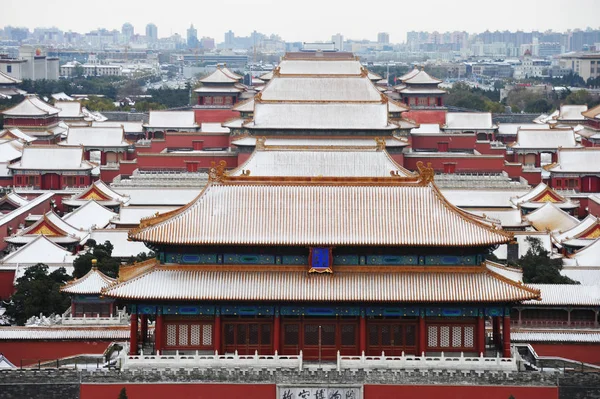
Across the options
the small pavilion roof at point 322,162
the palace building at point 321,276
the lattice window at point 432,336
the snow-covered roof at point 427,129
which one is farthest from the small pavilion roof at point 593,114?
the lattice window at point 432,336

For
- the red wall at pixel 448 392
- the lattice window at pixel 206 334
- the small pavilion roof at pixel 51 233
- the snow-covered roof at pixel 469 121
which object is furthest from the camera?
the snow-covered roof at pixel 469 121

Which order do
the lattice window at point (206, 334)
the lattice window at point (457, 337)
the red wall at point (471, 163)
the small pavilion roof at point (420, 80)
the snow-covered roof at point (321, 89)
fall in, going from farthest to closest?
1. the small pavilion roof at point (420, 80)
2. the red wall at point (471, 163)
3. the snow-covered roof at point (321, 89)
4. the lattice window at point (206, 334)
5. the lattice window at point (457, 337)

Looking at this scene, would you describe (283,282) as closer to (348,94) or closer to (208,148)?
(348,94)

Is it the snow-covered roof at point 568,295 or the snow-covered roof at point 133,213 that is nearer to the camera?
the snow-covered roof at point 568,295

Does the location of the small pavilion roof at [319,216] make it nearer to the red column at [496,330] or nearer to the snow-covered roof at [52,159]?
the red column at [496,330]

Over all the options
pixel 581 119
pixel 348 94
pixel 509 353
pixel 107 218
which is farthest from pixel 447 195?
pixel 581 119

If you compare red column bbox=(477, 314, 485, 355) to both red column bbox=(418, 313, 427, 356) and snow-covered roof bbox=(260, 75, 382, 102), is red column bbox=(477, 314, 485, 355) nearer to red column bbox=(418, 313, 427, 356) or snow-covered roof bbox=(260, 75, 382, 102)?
red column bbox=(418, 313, 427, 356)

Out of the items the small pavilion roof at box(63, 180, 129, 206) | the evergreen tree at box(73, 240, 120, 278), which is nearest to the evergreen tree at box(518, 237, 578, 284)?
the evergreen tree at box(73, 240, 120, 278)
